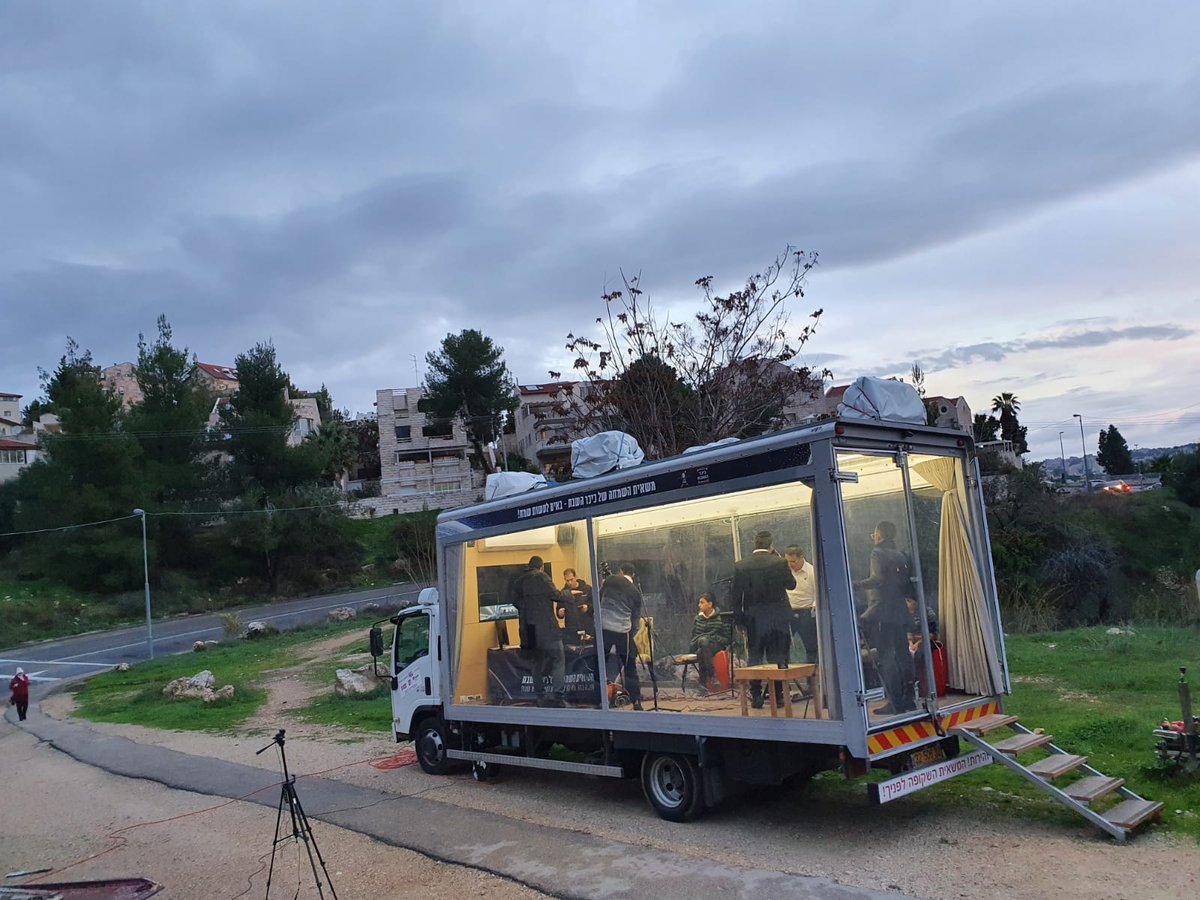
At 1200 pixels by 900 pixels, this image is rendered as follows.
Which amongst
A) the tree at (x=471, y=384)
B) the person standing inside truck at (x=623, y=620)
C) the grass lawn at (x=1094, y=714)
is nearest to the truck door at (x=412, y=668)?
the person standing inside truck at (x=623, y=620)

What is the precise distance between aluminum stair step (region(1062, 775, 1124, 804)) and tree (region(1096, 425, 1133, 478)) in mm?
108865

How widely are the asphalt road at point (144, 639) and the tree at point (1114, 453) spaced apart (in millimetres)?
84183

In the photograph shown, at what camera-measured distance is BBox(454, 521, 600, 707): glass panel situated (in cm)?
990

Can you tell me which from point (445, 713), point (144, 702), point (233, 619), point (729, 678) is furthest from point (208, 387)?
point (729, 678)

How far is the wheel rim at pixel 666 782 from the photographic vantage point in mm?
8852

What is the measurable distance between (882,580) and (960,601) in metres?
1.16

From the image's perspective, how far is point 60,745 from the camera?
18500mm

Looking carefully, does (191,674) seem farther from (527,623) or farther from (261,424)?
(261,424)

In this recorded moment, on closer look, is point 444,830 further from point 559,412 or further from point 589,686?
point 559,412

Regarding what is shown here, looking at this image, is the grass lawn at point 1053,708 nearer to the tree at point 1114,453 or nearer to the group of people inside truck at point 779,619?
the group of people inside truck at point 779,619

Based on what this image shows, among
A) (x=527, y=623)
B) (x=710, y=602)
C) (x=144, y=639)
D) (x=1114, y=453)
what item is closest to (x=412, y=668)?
(x=527, y=623)

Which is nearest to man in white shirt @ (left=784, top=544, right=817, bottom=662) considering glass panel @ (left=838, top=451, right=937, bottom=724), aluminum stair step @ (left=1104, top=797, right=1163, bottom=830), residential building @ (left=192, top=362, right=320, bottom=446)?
glass panel @ (left=838, top=451, right=937, bottom=724)

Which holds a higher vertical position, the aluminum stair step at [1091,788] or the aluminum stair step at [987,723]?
the aluminum stair step at [987,723]

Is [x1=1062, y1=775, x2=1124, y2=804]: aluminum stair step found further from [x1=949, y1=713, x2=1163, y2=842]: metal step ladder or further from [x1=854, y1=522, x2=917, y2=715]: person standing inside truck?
[x1=854, y1=522, x2=917, y2=715]: person standing inside truck
